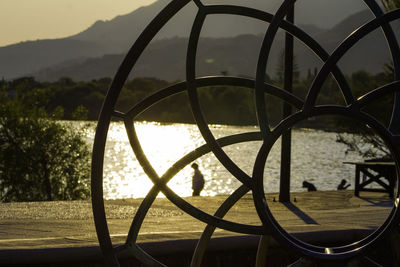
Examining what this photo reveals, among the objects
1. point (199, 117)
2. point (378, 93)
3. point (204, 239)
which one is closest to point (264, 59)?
point (199, 117)

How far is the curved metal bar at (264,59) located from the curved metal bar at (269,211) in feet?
0.61

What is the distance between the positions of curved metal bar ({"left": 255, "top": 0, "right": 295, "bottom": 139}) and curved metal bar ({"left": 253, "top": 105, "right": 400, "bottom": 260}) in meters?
0.19

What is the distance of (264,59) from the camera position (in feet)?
16.7

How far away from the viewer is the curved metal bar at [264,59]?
505cm

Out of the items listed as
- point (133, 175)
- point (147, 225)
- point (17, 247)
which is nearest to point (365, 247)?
point (17, 247)

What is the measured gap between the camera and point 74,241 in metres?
6.75

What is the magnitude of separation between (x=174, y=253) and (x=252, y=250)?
891mm

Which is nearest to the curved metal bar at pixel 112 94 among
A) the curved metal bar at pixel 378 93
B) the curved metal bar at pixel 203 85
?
the curved metal bar at pixel 203 85

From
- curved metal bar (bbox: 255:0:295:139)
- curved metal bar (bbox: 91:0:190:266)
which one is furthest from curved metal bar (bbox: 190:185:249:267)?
curved metal bar (bbox: 91:0:190:266)

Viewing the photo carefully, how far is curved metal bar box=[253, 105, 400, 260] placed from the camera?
16.7ft

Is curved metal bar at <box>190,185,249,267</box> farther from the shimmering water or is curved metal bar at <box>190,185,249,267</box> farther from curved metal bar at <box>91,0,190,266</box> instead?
the shimmering water

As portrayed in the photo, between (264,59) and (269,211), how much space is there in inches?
44.4

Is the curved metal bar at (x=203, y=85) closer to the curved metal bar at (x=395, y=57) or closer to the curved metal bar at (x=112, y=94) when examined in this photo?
the curved metal bar at (x=112, y=94)

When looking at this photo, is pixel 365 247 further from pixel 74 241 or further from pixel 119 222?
pixel 119 222
